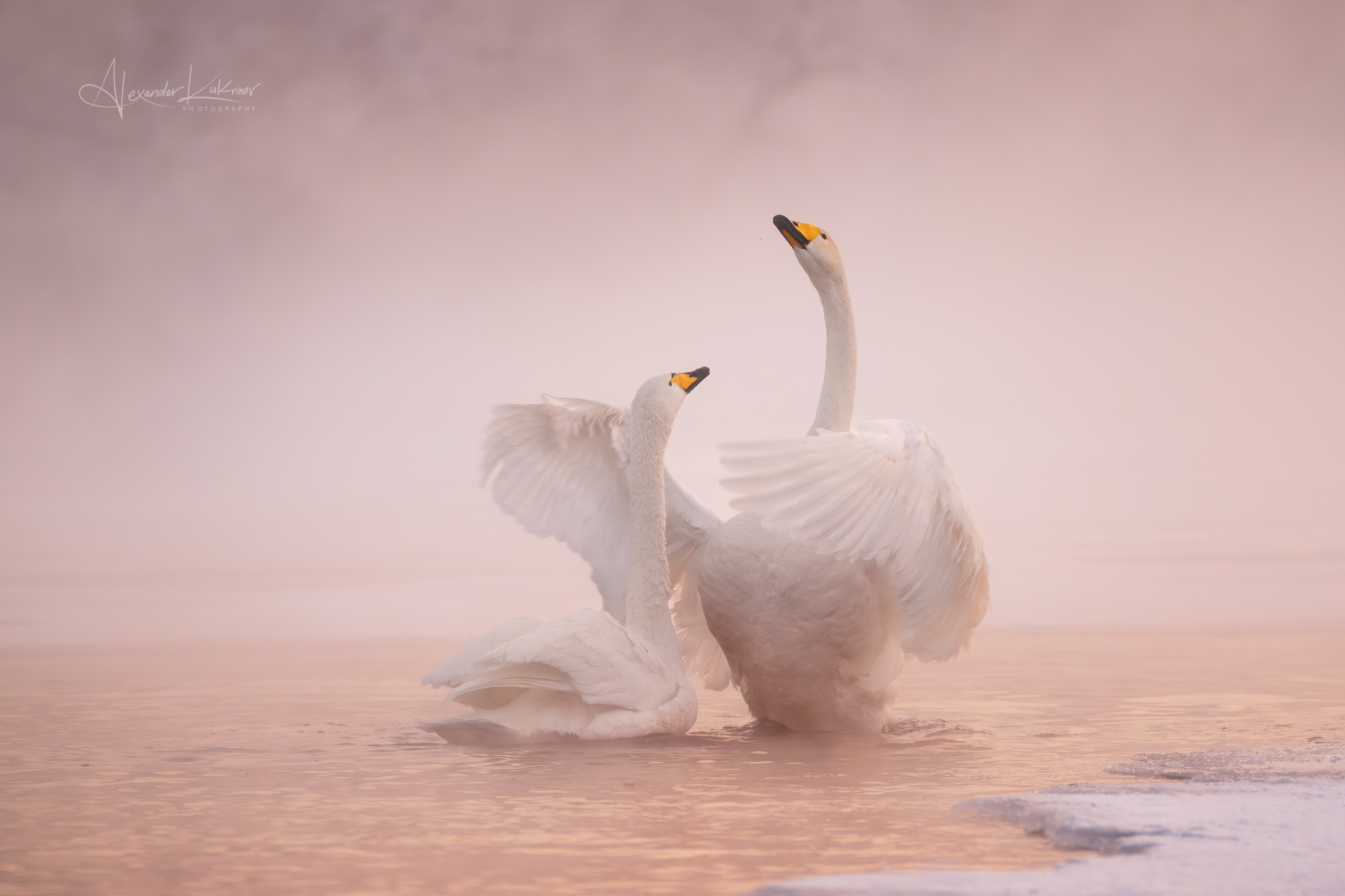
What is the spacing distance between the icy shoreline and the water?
0.19 meters

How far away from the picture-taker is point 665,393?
8.22 metres

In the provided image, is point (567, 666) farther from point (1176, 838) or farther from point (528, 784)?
point (1176, 838)

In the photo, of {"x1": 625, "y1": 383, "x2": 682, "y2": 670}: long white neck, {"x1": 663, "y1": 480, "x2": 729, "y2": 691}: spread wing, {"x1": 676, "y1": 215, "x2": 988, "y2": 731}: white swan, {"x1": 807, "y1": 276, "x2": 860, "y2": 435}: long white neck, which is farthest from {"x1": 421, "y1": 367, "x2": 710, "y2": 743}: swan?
{"x1": 807, "y1": 276, "x2": 860, "y2": 435}: long white neck

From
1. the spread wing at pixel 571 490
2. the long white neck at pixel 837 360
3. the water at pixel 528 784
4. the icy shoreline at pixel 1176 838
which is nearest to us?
the icy shoreline at pixel 1176 838

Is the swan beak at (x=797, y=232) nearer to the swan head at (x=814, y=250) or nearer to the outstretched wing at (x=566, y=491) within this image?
the swan head at (x=814, y=250)

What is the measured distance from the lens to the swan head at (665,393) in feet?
26.8

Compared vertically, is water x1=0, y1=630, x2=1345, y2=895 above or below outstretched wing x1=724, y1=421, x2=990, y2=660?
below

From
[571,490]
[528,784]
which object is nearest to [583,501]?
[571,490]

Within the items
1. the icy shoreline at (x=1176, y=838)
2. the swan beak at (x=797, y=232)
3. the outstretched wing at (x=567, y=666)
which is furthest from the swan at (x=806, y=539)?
the icy shoreline at (x=1176, y=838)

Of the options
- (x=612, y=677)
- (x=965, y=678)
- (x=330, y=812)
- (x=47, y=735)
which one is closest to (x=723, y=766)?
(x=612, y=677)

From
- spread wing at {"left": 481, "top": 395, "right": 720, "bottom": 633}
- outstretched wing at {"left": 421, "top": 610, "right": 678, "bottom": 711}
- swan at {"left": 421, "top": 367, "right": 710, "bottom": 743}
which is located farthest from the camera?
spread wing at {"left": 481, "top": 395, "right": 720, "bottom": 633}

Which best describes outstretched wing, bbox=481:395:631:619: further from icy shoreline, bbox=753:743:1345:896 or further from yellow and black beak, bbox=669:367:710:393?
icy shoreline, bbox=753:743:1345:896

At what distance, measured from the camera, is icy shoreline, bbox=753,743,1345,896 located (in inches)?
151

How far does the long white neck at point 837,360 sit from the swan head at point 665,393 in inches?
35.3
